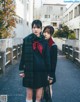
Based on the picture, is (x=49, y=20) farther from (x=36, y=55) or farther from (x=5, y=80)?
(x=36, y=55)

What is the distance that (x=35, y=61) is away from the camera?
5238 mm

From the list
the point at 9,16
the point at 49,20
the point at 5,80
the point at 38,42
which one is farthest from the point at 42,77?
the point at 49,20

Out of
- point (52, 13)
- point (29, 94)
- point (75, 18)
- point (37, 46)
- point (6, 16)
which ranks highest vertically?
point (52, 13)

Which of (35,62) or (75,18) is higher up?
(75,18)

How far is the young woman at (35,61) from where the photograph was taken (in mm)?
5238

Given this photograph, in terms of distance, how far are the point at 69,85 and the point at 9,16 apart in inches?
422

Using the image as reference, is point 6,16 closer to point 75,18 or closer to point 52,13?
point 75,18

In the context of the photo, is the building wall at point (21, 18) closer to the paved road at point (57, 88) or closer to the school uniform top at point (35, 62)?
the paved road at point (57, 88)

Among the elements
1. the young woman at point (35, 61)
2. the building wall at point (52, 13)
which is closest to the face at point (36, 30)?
the young woman at point (35, 61)

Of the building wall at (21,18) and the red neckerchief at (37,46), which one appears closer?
the red neckerchief at (37,46)

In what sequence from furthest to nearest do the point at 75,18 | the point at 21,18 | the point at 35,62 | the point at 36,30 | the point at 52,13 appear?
the point at 52,13 → the point at 75,18 → the point at 21,18 → the point at 36,30 → the point at 35,62

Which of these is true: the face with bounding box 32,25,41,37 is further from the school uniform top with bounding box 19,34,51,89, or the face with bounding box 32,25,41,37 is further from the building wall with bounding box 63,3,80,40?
the building wall with bounding box 63,3,80,40

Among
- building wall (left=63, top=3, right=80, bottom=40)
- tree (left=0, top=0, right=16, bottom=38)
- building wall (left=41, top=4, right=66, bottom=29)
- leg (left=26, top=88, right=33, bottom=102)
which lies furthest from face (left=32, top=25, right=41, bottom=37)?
building wall (left=41, top=4, right=66, bottom=29)

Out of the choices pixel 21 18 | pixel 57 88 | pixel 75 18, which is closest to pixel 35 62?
pixel 57 88
